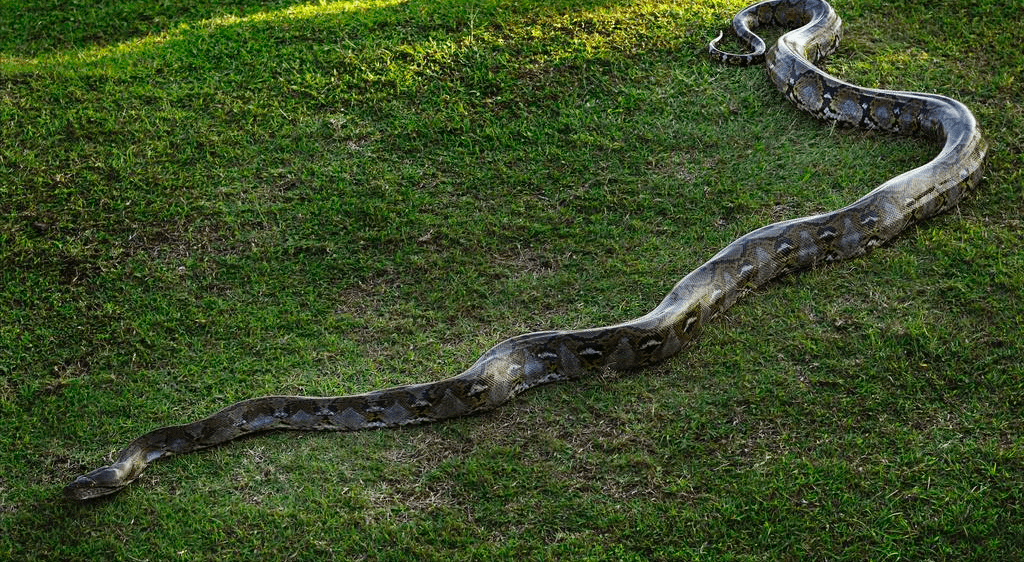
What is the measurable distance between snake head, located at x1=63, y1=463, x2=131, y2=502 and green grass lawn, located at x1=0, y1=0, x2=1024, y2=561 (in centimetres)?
9

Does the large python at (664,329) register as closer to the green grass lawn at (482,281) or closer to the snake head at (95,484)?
the snake head at (95,484)

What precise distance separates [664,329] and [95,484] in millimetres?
3972

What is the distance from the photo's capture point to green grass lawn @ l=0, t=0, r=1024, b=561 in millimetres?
5211

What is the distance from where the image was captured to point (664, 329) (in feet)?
20.2

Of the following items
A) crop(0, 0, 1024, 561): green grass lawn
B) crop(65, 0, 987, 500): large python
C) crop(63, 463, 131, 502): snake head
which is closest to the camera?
crop(0, 0, 1024, 561): green grass lawn

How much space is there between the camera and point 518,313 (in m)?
6.94

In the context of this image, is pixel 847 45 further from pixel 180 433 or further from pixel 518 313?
pixel 180 433

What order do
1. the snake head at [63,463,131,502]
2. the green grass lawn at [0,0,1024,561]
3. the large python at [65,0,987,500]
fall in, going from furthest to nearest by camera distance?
1. the large python at [65,0,987,500]
2. the snake head at [63,463,131,502]
3. the green grass lawn at [0,0,1024,561]

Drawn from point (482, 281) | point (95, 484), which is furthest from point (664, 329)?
point (95, 484)

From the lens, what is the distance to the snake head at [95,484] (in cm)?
557

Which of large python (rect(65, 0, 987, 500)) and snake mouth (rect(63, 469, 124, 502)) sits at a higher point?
large python (rect(65, 0, 987, 500))

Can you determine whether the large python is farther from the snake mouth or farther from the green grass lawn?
the green grass lawn

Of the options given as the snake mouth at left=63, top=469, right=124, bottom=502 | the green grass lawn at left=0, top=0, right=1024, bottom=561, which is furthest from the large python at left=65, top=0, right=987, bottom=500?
the green grass lawn at left=0, top=0, right=1024, bottom=561

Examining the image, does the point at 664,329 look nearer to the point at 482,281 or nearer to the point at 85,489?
the point at 482,281
